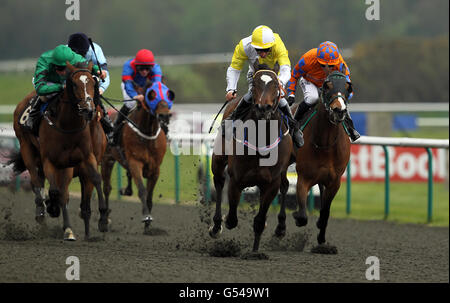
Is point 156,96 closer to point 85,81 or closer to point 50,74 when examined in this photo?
point 50,74

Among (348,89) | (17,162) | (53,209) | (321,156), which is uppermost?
(348,89)

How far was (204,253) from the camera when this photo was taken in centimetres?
759

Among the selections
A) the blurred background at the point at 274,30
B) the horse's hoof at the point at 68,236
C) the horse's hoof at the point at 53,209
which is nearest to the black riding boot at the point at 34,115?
the horse's hoof at the point at 53,209

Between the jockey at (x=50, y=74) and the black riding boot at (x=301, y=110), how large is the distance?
181 centimetres

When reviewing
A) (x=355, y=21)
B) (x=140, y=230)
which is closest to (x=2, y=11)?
(x=355, y=21)

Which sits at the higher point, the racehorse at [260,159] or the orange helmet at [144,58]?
the orange helmet at [144,58]

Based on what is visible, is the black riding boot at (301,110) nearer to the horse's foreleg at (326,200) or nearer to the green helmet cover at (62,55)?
the horse's foreleg at (326,200)

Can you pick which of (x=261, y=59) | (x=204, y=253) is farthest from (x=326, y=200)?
(x=261, y=59)

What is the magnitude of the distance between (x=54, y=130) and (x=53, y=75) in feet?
1.73

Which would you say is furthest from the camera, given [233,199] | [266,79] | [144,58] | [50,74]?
[144,58]

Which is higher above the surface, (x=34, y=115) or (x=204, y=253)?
(x=34, y=115)

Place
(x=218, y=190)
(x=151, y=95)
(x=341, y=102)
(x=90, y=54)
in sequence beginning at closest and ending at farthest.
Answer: (x=341, y=102), (x=218, y=190), (x=90, y=54), (x=151, y=95)

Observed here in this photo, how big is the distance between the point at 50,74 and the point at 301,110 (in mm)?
2210

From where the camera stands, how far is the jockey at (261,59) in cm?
705
